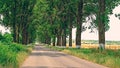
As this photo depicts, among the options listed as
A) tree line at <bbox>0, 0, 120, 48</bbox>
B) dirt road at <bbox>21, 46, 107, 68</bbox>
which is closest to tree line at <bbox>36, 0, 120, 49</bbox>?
tree line at <bbox>0, 0, 120, 48</bbox>

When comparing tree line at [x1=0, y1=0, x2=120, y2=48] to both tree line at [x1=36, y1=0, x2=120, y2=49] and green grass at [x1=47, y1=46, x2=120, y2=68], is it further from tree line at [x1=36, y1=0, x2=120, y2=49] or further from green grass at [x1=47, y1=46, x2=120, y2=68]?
green grass at [x1=47, y1=46, x2=120, y2=68]

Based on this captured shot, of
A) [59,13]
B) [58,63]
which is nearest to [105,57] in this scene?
[58,63]

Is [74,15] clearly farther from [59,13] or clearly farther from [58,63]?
[58,63]

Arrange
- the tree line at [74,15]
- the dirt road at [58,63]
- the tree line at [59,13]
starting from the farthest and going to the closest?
the tree line at [59,13], the tree line at [74,15], the dirt road at [58,63]

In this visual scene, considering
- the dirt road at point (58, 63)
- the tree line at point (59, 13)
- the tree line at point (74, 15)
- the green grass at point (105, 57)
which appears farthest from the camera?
the tree line at point (59, 13)

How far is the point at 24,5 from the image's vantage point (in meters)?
75.7

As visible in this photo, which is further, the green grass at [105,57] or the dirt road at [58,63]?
the green grass at [105,57]

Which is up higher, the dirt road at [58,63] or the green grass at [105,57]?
the green grass at [105,57]

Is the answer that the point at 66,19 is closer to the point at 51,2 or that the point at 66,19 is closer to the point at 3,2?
the point at 51,2

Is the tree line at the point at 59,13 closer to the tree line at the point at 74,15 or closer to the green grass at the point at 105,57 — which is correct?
the tree line at the point at 74,15

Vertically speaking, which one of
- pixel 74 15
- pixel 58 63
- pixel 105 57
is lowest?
pixel 58 63

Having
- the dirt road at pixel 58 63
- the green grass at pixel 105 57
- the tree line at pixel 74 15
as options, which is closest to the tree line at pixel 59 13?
the tree line at pixel 74 15

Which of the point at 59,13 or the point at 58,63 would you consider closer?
the point at 58,63

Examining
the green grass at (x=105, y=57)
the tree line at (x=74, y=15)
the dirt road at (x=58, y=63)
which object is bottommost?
the dirt road at (x=58, y=63)
